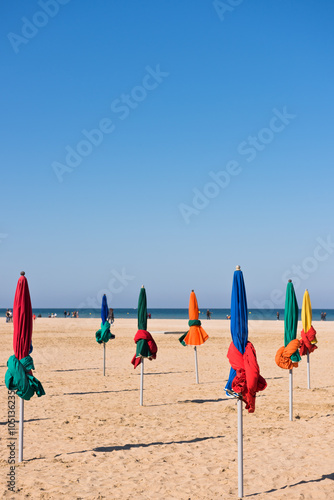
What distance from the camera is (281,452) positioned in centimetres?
838

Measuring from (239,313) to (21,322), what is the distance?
3679mm

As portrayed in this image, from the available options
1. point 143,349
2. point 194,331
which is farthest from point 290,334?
point 194,331

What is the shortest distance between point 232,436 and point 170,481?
2.77m

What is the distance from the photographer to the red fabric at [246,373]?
21.4 ft

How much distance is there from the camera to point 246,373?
6.58 meters

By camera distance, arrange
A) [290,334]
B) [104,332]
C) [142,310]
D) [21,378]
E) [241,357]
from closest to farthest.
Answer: [241,357], [21,378], [290,334], [142,310], [104,332]

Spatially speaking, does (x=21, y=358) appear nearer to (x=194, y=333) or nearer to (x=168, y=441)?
(x=168, y=441)

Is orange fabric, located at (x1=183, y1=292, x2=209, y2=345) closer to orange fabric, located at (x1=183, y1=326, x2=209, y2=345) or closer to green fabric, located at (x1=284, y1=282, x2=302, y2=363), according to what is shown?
orange fabric, located at (x1=183, y1=326, x2=209, y2=345)

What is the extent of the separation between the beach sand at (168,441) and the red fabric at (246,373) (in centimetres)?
145

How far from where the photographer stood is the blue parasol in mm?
6551

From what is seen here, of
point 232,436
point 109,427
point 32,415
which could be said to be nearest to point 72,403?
point 32,415

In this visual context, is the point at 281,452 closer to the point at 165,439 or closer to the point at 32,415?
the point at 165,439

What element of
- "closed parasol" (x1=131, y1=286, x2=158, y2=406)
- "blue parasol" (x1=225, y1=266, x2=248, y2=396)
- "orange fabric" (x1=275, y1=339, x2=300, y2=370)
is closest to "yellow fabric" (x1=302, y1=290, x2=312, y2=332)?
"orange fabric" (x1=275, y1=339, x2=300, y2=370)

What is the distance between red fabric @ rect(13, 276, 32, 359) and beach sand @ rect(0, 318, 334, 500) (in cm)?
198
